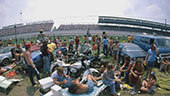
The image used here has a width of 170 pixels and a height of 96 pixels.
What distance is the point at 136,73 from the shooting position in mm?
4730

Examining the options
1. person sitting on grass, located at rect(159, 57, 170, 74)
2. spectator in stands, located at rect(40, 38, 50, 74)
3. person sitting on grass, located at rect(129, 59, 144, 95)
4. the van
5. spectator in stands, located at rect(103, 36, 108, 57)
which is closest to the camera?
person sitting on grass, located at rect(129, 59, 144, 95)

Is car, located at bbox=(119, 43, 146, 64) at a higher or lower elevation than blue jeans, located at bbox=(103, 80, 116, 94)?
higher

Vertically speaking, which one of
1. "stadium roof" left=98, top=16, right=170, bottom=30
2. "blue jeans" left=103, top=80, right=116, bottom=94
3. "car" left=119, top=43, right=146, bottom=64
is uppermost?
"stadium roof" left=98, top=16, right=170, bottom=30

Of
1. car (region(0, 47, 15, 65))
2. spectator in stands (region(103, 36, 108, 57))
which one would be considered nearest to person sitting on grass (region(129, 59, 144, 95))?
spectator in stands (region(103, 36, 108, 57))

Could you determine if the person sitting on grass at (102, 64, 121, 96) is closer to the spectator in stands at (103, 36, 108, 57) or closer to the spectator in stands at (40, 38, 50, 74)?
the spectator in stands at (40, 38, 50, 74)

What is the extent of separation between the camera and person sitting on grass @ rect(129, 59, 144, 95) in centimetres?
465

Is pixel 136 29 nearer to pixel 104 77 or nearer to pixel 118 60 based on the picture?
pixel 118 60

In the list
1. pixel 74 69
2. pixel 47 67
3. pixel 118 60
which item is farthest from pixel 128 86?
pixel 47 67

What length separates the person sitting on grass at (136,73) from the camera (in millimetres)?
4652

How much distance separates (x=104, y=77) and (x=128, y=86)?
1.39m

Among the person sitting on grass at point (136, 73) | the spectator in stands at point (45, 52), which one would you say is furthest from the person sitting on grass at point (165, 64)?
the spectator in stands at point (45, 52)

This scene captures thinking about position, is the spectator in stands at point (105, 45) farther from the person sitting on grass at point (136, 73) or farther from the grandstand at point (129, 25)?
the grandstand at point (129, 25)

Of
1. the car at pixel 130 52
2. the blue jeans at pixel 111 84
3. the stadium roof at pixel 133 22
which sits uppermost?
the stadium roof at pixel 133 22

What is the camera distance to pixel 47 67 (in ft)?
19.7
